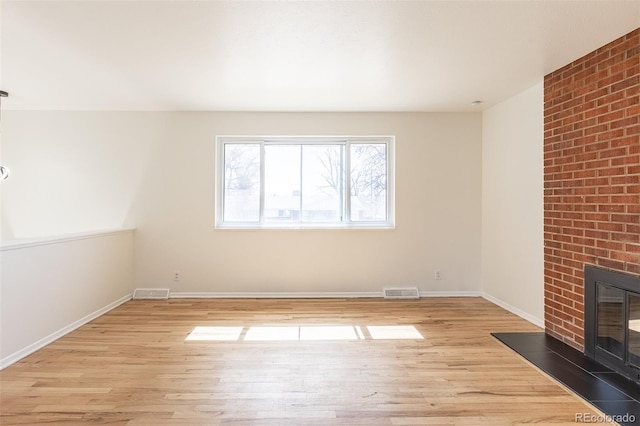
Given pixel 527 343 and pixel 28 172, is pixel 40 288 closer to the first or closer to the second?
pixel 28 172

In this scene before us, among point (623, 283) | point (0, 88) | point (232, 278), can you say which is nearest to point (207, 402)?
point (232, 278)

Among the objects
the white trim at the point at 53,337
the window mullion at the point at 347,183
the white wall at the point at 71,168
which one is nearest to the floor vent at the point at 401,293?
the window mullion at the point at 347,183

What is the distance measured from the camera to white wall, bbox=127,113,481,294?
4316mm

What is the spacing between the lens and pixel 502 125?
3939 mm

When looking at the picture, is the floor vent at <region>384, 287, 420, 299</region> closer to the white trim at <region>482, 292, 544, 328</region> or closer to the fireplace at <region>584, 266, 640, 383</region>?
the white trim at <region>482, 292, 544, 328</region>

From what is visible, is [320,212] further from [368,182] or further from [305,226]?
[368,182]

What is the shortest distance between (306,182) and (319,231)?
0.72 meters

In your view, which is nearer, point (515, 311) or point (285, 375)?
point (285, 375)

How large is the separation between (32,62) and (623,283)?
5.06 m

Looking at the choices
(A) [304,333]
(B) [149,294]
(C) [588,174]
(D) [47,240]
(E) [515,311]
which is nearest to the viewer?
(C) [588,174]

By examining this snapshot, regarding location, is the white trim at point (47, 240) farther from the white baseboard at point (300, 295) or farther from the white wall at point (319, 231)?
the white baseboard at point (300, 295)

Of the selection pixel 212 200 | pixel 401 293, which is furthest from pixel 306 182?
pixel 401 293

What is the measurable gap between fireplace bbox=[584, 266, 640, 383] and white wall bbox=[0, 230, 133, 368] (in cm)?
455

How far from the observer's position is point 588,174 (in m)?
2.69
